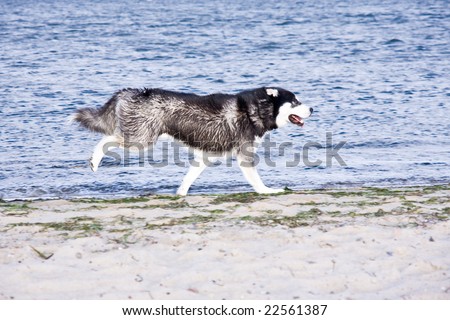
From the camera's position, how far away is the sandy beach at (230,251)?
6281mm

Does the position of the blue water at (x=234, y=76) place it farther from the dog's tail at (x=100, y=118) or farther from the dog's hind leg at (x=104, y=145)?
the dog's tail at (x=100, y=118)

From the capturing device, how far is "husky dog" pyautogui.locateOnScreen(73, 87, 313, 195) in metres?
10.0

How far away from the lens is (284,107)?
10359mm

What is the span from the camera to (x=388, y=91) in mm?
Result: 18359

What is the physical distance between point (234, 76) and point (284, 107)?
9.98 m

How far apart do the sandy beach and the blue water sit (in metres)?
2.96

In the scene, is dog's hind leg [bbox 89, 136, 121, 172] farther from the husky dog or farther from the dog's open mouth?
the dog's open mouth

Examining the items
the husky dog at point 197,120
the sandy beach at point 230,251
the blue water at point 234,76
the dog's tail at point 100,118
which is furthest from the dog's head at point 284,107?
the dog's tail at point 100,118

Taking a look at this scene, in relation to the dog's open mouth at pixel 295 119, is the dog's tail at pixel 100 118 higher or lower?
higher

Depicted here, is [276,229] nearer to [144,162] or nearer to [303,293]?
[303,293]

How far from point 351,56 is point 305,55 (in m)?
1.26

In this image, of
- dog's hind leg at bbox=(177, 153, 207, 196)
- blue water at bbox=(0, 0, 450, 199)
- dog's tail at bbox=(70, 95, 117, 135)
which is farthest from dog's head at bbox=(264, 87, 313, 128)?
dog's tail at bbox=(70, 95, 117, 135)

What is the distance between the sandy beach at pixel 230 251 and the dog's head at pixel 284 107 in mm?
1757

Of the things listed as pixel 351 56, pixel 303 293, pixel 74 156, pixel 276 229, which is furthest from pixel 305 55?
pixel 303 293
